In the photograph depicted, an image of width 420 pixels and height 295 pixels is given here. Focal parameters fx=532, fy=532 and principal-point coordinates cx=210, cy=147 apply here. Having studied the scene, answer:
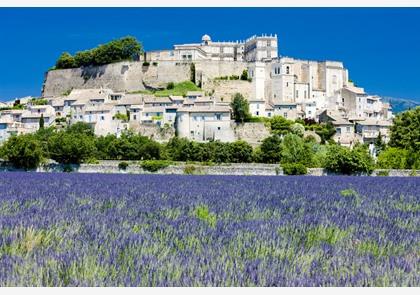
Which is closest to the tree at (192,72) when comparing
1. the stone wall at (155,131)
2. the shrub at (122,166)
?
the stone wall at (155,131)

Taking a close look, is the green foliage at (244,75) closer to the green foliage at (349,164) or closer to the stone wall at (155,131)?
the stone wall at (155,131)

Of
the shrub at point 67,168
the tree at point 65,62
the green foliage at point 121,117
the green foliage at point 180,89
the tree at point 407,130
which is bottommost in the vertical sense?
the shrub at point 67,168

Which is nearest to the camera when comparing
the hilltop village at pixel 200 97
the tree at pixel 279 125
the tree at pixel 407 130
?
the tree at pixel 407 130

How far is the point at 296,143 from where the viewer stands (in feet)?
182

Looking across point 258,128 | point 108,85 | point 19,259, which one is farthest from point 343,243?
point 108,85

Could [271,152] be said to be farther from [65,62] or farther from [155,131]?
[65,62]

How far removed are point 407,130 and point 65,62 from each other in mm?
66694

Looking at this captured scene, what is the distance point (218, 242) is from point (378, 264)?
1323 mm

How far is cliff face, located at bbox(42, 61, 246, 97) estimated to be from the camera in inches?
3595

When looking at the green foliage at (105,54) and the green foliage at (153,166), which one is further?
the green foliage at (105,54)

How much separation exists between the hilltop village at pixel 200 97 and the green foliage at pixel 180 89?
0.54 ft

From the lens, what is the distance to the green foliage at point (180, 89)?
86238mm

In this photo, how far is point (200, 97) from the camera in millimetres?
81375

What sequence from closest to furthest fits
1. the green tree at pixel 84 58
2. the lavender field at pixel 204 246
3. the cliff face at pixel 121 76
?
1. the lavender field at pixel 204 246
2. the cliff face at pixel 121 76
3. the green tree at pixel 84 58
